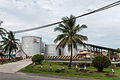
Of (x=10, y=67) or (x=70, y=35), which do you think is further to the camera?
(x=70, y=35)

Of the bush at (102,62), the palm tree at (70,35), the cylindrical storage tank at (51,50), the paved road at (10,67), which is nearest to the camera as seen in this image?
the bush at (102,62)

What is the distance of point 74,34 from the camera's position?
22.8 m

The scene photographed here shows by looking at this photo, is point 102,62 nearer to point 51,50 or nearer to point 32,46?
point 32,46

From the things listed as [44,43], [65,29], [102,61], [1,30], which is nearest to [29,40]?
[44,43]

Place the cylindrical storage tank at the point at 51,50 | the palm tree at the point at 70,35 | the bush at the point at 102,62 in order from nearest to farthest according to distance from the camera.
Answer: the bush at the point at 102,62
the palm tree at the point at 70,35
the cylindrical storage tank at the point at 51,50

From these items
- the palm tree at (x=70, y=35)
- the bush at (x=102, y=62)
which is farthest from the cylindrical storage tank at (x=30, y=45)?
the bush at (x=102, y=62)

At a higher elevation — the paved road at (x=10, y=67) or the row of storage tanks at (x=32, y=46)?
the row of storage tanks at (x=32, y=46)

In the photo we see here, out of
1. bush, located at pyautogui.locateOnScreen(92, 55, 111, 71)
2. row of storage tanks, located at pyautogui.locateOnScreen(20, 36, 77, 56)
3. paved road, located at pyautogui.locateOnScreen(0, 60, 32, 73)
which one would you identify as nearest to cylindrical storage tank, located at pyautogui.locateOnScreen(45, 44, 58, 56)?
row of storage tanks, located at pyautogui.locateOnScreen(20, 36, 77, 56)

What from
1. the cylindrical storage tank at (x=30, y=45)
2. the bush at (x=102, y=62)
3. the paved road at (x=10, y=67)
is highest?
the cylindrical storage tank at (x=30, y=45)

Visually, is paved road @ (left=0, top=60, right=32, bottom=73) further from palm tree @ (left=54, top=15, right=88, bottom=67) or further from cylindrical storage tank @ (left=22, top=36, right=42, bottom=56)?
cylindrical storage tank @ (left=22, top=36, right=42, bottom=56)

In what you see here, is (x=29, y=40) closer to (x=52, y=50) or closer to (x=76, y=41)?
(x=52, y=50)

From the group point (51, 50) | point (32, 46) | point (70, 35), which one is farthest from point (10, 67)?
point (51, 50)

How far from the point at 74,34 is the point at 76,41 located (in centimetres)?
131

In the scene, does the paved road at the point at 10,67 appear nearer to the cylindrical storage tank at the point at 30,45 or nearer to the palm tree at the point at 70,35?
the palm tree at the point at 70,35
